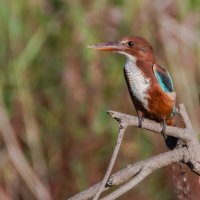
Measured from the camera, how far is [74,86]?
18.4 ft

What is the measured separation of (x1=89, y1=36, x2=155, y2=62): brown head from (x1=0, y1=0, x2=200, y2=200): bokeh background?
2.09 ft

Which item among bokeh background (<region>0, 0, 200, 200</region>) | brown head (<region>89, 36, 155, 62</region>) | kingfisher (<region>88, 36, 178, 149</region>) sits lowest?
bokeh background (<region>0, 0, 200, 200</region>)

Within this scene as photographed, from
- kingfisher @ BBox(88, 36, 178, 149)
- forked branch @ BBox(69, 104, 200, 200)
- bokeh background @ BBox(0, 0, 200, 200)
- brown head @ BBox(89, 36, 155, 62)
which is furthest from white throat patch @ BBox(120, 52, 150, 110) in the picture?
bokeh background @ BBox(0, 0, 200, 200)

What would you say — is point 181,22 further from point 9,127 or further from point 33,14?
point 9,127

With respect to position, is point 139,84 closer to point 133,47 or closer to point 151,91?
point 151,91

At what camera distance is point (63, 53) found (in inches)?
221

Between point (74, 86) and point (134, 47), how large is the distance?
222 centimetres

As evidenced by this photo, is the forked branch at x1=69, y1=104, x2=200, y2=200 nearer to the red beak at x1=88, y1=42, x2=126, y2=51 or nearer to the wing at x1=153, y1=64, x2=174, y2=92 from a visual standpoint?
the wing at x1=153, y1=64, x2=174, y2=92

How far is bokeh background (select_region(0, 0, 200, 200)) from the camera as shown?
4695 mm

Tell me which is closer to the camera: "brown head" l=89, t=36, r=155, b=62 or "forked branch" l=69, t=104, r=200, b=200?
"forked branch" l=69, t=104, r=200, b=200

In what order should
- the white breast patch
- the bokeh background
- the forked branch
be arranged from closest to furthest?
the forked branch
the white breast patch
the bokeh background

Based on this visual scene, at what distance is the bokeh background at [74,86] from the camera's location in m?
4.70

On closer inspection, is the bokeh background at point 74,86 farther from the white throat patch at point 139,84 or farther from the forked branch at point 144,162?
the forked branch at point 144,162

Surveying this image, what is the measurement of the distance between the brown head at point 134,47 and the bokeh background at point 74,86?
64 cm
